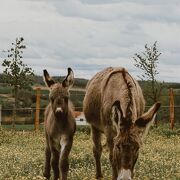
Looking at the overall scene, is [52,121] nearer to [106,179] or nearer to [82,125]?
[106,179]

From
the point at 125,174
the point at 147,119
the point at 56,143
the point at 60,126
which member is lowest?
the point at 125,174

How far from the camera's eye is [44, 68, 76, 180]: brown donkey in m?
10.3

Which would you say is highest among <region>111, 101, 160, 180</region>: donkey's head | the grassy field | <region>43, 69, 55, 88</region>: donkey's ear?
<region>43, 69, 55, 88</region>: donkey's ear

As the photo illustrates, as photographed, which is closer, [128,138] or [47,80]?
[128,138]

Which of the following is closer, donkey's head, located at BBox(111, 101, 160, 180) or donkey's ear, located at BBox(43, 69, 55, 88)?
donkey's head, located at BBox(111, 101, 160, 180)

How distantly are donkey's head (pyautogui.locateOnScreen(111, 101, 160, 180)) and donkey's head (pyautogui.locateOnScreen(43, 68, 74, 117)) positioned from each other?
245 centimetres

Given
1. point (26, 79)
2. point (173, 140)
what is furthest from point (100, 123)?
point (26, 79)

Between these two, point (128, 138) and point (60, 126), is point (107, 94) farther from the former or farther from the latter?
point (128, 138)

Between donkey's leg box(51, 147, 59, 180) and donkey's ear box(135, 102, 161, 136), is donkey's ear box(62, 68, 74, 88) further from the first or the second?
donkey's ear box(135, 102, 161, 136)

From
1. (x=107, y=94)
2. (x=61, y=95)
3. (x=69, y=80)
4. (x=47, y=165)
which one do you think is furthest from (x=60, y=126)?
(x=47, y=165)

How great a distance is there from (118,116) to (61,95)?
256 cm

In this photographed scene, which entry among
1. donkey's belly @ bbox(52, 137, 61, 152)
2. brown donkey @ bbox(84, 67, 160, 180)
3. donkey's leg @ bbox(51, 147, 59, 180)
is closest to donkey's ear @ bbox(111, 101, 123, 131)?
brown donkey @ bbox(84, 67, 160, 180)

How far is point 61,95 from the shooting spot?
10.4 meters

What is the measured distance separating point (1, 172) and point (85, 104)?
7.75 feet
